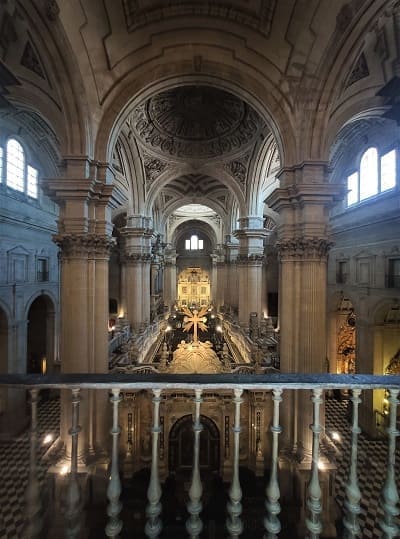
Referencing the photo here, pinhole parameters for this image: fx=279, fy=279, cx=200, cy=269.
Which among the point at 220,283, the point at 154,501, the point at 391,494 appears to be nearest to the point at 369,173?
the point at 391,494

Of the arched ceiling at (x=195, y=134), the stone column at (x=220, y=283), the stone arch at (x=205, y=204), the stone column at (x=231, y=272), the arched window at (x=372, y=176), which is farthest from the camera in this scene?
the stone column at (x=220, y=283)

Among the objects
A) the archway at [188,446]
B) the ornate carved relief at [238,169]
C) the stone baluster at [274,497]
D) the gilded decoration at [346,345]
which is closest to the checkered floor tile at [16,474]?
the archway at [188,446]

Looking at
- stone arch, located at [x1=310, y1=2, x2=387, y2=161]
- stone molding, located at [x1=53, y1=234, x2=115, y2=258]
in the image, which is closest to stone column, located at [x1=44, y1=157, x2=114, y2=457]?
stone molding, located at [x1=53, y1=234, x2=115, y2=258]

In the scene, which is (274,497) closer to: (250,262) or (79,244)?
(79,244)

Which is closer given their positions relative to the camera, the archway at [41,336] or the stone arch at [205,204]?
the archway at [41,336]

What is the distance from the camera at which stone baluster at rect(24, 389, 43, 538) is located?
194 centimetres

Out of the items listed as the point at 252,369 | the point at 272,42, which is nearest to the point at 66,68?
the point at 272,42

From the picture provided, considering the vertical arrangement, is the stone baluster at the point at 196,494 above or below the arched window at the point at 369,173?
below

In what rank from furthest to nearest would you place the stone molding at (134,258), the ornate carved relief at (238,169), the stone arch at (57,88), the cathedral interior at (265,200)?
the stone molding at (134,258), the ornate carved relief at (238,169), the stone arch at (57,88), the cathedral interior at (265,200)

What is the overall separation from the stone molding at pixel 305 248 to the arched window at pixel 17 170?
1038 centimetres

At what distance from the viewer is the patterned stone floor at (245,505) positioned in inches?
253

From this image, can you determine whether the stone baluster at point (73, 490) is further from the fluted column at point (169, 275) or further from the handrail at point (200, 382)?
the fluted column at point (169, 275)

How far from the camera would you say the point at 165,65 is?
6.82m

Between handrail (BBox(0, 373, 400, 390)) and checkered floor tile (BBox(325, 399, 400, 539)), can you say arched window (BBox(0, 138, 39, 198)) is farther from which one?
checkered floor tile (BBox(325, 399, 400, 539))
